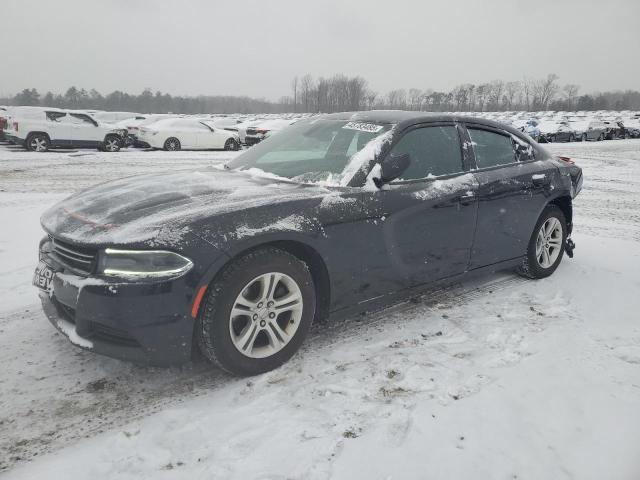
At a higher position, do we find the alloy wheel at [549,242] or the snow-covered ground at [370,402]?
the alloy wheel at [549,242]

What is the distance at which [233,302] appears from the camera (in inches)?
98.5

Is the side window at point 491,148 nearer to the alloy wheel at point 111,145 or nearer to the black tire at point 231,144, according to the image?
the alloy wheel at point 111,145

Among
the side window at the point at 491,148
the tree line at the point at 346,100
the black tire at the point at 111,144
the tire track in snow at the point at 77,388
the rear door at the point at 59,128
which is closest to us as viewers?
the tire track in snow at the point at 77,388

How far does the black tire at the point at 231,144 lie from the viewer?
64.2 feet

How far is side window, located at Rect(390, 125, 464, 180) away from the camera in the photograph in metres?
3.33

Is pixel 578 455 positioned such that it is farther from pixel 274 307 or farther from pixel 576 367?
pixel 274 307

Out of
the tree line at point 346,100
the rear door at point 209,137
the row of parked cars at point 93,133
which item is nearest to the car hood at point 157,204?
the row of parked cars at point 93,133

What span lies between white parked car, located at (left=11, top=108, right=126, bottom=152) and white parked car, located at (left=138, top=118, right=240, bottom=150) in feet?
3.63

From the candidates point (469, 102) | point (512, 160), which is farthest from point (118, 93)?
point (512, 160)

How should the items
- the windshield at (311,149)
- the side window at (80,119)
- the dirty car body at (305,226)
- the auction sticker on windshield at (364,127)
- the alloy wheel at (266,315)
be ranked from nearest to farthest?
the dirty car body at (305,226) < the alloy wheel at (266,315) < the windshield at (311,149) < the auction sticker on windshield at (364,127) < the side window at (80,119)

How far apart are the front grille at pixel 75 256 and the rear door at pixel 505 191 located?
269cm

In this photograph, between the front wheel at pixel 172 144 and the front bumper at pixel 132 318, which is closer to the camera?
the front bumper at pixel 132 318

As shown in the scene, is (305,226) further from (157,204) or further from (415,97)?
(415,97)

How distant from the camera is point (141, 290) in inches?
90.0
